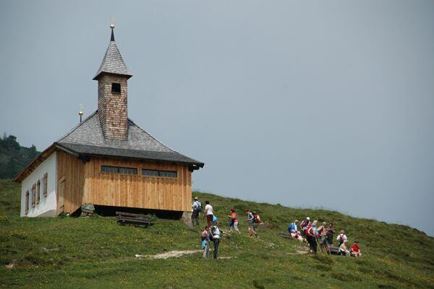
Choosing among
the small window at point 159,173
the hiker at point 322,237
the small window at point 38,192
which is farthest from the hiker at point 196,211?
the small window at point 38,192

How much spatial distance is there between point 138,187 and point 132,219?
13.4 feet

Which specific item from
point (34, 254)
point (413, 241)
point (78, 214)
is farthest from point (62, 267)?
point (413, 241)

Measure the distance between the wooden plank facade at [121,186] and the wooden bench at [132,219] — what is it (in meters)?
2.41

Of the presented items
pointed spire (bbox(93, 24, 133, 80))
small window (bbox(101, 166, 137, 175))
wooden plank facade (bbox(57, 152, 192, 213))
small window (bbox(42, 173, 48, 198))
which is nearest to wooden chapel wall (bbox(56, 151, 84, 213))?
wooden plank facade (bbox(57, 152, 192, 213))

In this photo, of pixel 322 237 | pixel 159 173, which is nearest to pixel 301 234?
pixel 322 237

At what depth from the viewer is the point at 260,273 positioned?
53625 mm

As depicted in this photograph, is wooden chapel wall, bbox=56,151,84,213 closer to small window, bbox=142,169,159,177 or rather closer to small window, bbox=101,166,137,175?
small window, bbox=101,166,137,175

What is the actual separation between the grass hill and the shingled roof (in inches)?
2892

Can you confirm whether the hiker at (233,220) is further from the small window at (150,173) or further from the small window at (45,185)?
the small window at (45,185)

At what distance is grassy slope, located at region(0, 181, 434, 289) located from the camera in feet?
163

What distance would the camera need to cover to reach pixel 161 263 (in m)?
53.4

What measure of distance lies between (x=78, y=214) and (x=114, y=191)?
8.78 feet

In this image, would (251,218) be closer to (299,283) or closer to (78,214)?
(78,214)

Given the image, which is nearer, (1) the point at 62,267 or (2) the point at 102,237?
(1) the point at 62,267
